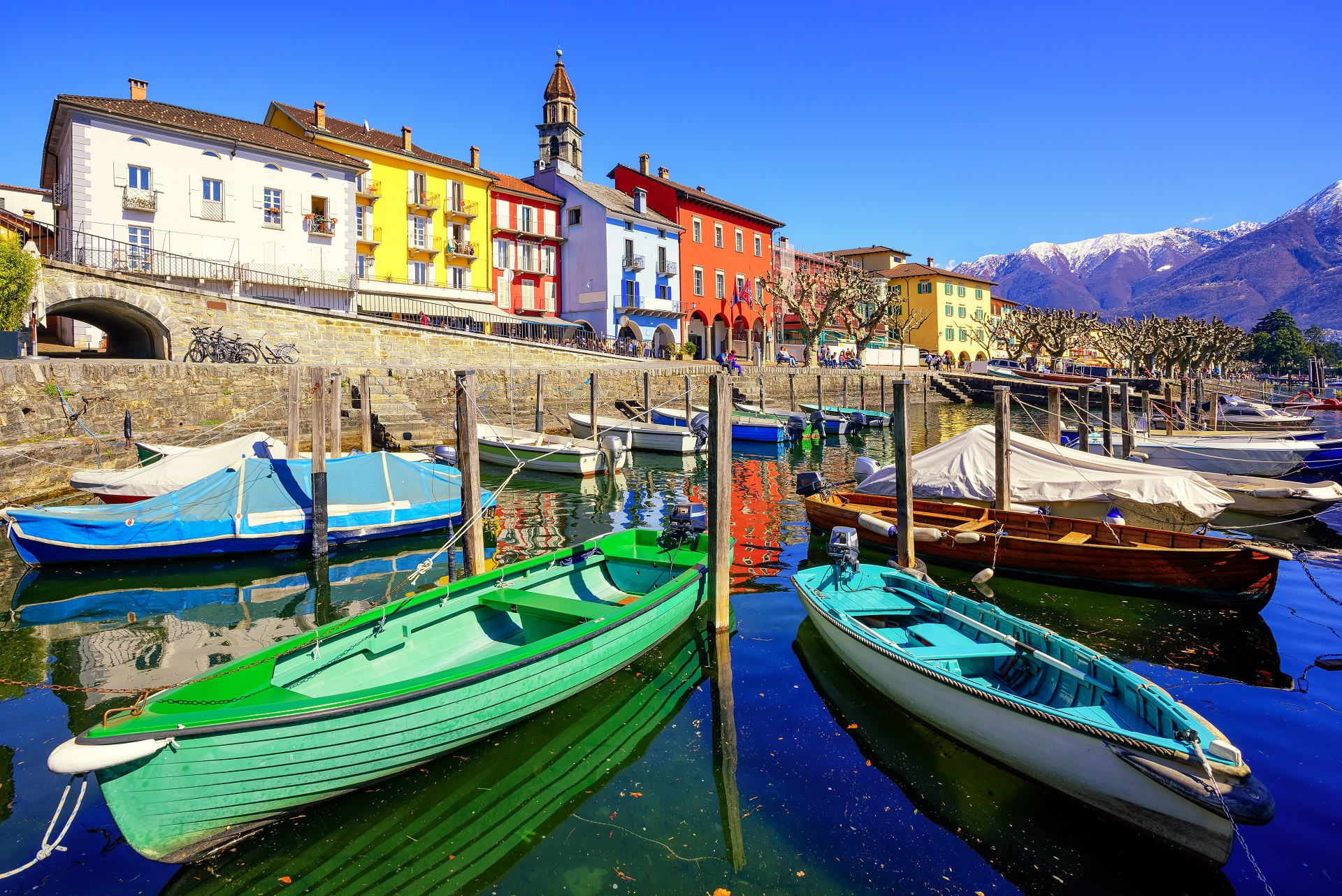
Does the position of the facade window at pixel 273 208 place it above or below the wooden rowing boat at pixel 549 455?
above

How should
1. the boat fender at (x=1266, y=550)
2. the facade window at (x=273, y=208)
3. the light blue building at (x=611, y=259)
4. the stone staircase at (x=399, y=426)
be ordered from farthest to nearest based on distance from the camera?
the light blue building at (x=611, y=259)
the facade window at (x=273, y=208)
the stone staircase at (x=399, y=426)
the boat fender at (x=1266, y=550)

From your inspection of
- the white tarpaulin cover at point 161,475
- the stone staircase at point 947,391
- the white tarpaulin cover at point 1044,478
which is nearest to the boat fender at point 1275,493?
the white tarpaulin cover at point 1044,478

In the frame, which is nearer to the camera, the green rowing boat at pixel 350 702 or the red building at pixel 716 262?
the green rowing boat at pixel 350 702

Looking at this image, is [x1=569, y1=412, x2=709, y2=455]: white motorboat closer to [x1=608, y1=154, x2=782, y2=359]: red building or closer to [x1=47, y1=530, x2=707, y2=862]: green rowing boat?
[x1=47, y1=530, x2=707, y2=862]: green rowing boat

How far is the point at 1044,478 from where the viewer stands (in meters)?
13.4

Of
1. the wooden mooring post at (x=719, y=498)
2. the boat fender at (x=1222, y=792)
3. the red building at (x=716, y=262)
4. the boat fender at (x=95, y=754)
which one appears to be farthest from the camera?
the red building at (x=716, y=262)

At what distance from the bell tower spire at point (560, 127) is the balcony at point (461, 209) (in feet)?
32.6

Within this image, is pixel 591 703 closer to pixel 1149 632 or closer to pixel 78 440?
pixel 1149 632

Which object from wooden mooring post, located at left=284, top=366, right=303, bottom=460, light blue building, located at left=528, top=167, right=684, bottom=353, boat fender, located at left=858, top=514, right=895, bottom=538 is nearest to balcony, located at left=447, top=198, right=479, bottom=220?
light blue building, located at left=528, top=167, right=684, bottom=353

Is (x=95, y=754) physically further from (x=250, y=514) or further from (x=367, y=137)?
(x=367, y=137)

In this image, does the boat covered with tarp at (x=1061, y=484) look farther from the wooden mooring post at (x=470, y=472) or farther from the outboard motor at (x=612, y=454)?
the outboard motor at (x=612, y=454)

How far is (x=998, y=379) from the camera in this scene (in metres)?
55.6

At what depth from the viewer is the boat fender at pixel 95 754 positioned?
173 inches

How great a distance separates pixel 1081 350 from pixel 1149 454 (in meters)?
55.9
